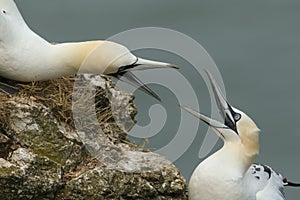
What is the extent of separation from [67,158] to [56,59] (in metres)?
1.12

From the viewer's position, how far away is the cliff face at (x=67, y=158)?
330 inches

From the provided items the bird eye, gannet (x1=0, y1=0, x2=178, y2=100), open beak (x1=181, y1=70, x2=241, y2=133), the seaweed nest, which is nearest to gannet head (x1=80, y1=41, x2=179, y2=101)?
gannet (x1=0, y1=0, x2=178, y2=100)

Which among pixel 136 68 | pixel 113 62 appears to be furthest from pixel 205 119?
pixel 113 62

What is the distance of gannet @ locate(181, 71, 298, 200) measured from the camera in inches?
390

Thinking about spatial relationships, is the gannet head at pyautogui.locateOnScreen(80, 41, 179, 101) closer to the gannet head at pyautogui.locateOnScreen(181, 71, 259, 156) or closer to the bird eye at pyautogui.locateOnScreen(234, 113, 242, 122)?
the gannet head at pyautogui.locateOnScreen(181, 71, 259, 156)

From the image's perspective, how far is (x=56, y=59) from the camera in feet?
30.9

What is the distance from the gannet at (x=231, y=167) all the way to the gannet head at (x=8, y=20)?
1686 mm

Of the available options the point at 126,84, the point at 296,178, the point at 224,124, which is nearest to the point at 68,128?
the point at 126,84

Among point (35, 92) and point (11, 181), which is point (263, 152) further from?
point (11, 181)

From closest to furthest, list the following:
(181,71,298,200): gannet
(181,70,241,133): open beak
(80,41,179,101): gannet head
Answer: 1. (80,41,179,101): gannet head
2. (181,71,298,200): gannet
3. (181,70,241,133): open beak

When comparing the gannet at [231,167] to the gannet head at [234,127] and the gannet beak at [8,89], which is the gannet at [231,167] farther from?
the gannet beak at [8,89]

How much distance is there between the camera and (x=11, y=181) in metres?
8.26

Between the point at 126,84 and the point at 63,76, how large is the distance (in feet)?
2.30

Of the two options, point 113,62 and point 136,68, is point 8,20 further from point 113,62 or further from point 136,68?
point 136,68
